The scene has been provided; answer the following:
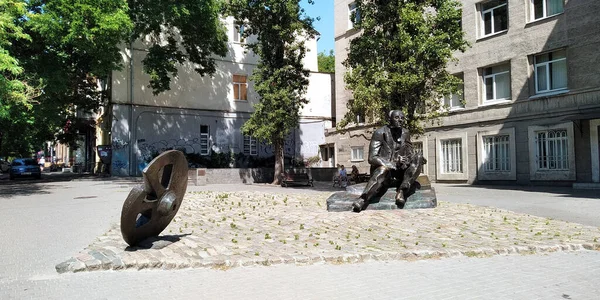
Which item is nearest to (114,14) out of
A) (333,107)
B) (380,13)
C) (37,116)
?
(37,116)

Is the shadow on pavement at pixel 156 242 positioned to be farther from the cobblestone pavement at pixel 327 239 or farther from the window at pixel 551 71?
the window at pixel 551 71

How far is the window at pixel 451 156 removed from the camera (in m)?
24.8

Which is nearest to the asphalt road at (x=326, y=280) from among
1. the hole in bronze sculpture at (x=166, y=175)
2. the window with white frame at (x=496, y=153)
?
the hole in bronze sculpture at (x=166, y=175)

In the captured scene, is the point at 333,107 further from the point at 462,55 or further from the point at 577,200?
the point at 577,200

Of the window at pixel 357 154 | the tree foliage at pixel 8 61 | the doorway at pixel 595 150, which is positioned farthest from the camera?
the window at pixel 357 154

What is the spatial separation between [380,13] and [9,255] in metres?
15.2

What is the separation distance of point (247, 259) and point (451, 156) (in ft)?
70.2

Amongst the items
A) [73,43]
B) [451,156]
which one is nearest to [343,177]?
[451,156]

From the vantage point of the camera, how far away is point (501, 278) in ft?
17.4

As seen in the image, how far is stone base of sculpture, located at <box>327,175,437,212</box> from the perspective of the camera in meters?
Result: 10.5

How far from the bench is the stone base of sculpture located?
12319mm

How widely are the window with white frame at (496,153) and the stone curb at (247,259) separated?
17.0 meters

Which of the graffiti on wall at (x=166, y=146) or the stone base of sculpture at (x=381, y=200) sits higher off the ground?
the graffiti on wall at (x=166, y=146)

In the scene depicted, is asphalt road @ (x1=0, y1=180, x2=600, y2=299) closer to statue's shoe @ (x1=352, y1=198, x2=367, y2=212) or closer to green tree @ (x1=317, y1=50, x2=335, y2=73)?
statue's shoe @ (x1=352, y1=198, x2=367, y2=212)
